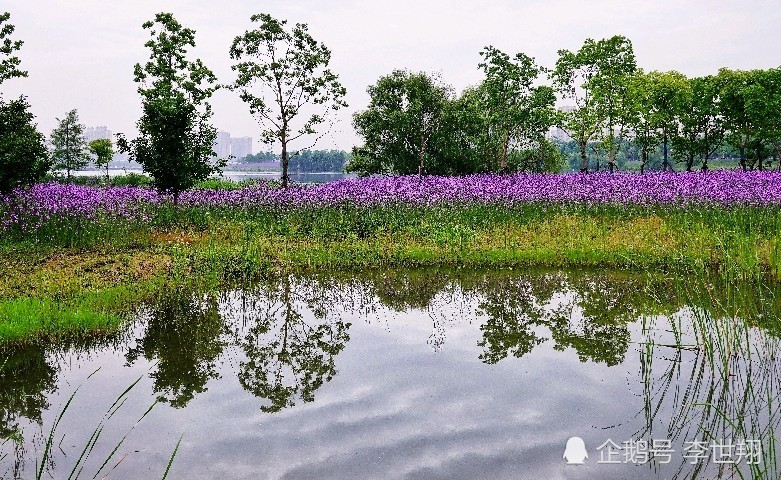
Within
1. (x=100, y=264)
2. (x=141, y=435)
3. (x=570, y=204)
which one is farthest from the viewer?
(x=570, y=204)

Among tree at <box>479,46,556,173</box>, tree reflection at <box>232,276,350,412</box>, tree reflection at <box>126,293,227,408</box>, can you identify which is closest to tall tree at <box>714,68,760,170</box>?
tree at <box>479,46,556,173</box>

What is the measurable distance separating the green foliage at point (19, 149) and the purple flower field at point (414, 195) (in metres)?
0.56

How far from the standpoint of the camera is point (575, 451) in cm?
504

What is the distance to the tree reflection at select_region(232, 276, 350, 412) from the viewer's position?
665 centimetres

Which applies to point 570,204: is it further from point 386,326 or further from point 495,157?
point 495,157

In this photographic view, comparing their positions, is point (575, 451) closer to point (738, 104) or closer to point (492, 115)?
point (492, 115)

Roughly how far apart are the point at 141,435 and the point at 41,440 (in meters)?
0.87

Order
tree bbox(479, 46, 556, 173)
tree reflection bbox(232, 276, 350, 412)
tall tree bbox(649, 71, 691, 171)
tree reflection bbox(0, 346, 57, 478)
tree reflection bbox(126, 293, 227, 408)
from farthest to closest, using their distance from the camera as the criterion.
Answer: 1. tall tree bbox(649, 71, 691, 171)
2. tree bbox(479, 46, 556, 173)
3. tree reflection bbox(126, 293, 227, 408)
4. tree reflection bbox(232, 276, 350, 412)
5. tree reflection bbox(0, 346, 57, 478)

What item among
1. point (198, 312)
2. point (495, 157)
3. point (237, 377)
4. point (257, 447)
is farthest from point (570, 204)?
point (495, 157)

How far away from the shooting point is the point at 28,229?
15.1 meters

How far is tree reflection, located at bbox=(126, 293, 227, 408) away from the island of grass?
2.32 ft

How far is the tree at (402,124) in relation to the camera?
35.2 meters

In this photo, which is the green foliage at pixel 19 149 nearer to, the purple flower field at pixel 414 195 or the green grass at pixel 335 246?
the purple flower field at pixel 414 195

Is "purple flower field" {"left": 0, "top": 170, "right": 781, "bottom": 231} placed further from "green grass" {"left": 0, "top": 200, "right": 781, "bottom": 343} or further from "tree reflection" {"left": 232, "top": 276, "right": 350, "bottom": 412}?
"tree reflection" {"left": 232, "top": 276, "right": 350, "bottom": 412}
